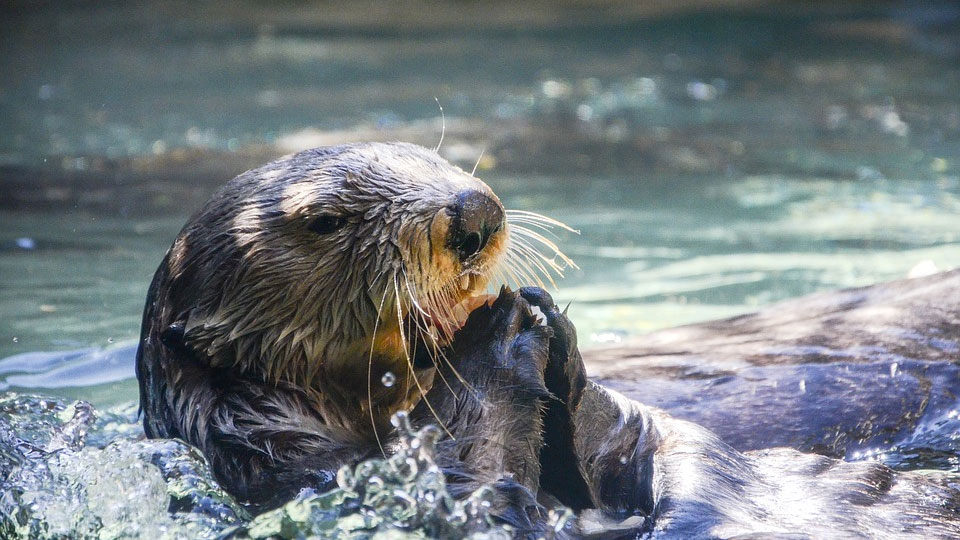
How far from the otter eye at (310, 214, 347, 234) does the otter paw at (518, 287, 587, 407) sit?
469 mm

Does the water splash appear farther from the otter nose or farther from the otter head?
the otter nose

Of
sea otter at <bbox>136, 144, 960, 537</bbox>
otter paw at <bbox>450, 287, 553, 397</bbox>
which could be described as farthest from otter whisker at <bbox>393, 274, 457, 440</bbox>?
otter paw at <bbox>450, 287, 553, 397</bbox>

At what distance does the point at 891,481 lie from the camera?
286 cm

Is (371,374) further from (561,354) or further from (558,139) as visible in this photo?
(558,139)

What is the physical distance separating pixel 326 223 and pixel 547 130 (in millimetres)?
6727

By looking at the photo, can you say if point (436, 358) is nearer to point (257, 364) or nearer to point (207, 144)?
point (257, 364)

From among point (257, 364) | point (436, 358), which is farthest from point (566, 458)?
point (257, 364)

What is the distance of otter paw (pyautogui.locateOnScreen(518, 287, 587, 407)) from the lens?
2.79 m

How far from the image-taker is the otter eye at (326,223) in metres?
2.77

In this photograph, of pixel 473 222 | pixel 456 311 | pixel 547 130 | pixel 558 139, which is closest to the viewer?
pixel 473 222

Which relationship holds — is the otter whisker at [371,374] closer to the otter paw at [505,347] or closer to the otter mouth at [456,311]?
the otter mouth at [456,311]

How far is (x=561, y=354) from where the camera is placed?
9.18ft

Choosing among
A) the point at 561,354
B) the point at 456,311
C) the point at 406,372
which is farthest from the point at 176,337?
the point at 561,354

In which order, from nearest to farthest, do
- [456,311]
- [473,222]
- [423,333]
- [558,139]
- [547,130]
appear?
[473,222]
[423,333]
[456,311]
[558,139]
[547,130]
